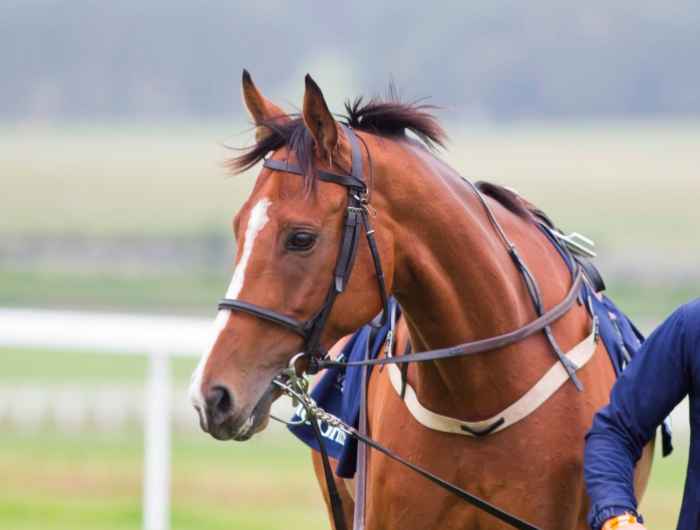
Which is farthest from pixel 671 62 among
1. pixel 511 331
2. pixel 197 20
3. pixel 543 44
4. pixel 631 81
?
pixel 511 331

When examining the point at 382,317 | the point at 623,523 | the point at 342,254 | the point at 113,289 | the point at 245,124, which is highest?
the point at 245,124

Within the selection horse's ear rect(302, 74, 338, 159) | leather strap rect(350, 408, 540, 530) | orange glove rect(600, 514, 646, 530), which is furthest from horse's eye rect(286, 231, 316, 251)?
orange glove rect(600, 514, 646, 530)

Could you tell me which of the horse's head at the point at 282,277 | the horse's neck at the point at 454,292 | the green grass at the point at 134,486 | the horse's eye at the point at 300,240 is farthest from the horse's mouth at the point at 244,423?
the green grass at the point at 134,486

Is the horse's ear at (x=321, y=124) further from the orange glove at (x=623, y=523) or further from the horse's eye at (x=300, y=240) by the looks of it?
the orange glove at (x=623, y=523)

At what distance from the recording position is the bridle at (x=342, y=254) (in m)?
3.27

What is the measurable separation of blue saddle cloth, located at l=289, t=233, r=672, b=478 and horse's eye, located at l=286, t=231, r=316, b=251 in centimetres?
75

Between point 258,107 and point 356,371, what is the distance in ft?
3.24

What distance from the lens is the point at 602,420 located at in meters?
3.26

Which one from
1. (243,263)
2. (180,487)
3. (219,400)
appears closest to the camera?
(219,400)

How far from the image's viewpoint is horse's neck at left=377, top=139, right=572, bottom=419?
3477 mm

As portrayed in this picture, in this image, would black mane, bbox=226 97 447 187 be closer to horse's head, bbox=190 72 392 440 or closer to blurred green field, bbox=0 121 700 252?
horse's head, bbox=190 72 392 440

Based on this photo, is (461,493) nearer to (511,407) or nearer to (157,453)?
(511,407)

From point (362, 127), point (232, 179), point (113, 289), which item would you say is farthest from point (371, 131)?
point (232, 179)

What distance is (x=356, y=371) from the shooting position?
4.16 m
